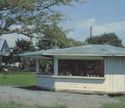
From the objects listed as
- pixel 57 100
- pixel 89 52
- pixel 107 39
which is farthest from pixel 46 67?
pixel 107 39

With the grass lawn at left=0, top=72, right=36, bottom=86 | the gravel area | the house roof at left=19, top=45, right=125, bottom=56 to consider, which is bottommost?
the grass lawn at left=0, top=72, right=36, bottom=86

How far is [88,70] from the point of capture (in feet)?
113

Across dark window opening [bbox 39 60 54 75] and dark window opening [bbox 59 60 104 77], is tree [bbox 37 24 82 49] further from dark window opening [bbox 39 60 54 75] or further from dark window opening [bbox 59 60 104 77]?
dark window opening [bbox 59 60 104 77]

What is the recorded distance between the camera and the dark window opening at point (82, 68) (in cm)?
3409

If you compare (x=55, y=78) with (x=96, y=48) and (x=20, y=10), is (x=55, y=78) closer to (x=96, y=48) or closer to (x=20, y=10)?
(x=96, y=48)

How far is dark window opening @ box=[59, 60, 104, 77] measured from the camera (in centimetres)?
3409

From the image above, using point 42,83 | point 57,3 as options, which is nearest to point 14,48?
point 57,3

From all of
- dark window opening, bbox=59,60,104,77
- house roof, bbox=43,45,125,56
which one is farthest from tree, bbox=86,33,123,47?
house roof, bbox=43,45,125,56

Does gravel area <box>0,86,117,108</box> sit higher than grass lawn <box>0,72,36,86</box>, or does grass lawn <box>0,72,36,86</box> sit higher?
gravel area <box>0,86,117,108</box>

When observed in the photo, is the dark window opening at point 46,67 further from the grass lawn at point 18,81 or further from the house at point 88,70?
the grass lawn at point 18,81

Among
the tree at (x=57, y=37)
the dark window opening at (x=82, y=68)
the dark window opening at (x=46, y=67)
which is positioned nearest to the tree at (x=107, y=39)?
the tree at (x=57, y=37)

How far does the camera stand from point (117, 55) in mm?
32969

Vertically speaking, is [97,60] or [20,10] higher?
[20,10]

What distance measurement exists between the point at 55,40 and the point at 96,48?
1838 cm
